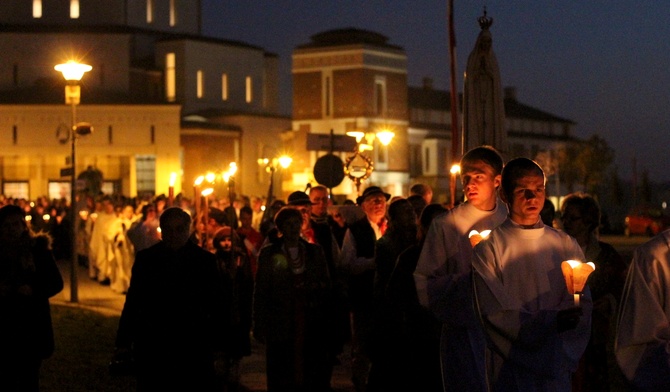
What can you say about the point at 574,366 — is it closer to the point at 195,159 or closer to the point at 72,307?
the point at 72,307

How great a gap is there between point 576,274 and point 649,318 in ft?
2.25

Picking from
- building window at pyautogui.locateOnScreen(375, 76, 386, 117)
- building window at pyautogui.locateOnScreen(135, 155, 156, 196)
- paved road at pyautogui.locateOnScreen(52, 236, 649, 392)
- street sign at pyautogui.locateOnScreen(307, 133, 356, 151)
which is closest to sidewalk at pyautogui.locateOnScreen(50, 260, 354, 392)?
paved road at pyautogui.locateOnScreen(52, 236, 649, 392)

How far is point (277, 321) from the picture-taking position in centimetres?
1095

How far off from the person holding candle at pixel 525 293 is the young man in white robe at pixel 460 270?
54.9 inches

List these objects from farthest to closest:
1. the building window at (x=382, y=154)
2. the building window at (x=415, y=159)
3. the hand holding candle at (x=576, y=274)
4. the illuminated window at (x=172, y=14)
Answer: the building window at (x=415, y=159) → the illuminated window at (x=172, y=14) → the building window at (x=382, y=154) → the hand holding candle at (x=576, y=274)

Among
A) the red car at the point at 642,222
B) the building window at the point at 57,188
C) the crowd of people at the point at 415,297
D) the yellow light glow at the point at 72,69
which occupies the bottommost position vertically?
the red car at the point at 642,222

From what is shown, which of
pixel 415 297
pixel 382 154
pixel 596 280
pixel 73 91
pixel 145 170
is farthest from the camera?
pixel 382 154

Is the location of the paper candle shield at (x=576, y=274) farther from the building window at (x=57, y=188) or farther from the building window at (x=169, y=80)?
the building window at (x=169, y=80)

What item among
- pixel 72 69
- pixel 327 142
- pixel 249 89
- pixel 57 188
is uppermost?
pixel 249 89

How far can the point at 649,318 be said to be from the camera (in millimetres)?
4984

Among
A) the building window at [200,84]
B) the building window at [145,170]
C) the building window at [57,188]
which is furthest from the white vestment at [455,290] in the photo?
the building window at [200,84]

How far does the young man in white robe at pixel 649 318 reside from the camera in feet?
16.3

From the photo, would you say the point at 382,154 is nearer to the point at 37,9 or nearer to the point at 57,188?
the point at 57,188

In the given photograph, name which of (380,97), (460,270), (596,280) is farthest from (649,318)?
(380,97)
